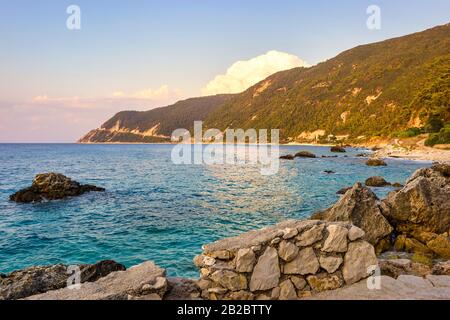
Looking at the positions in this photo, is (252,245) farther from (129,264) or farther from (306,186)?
(306,186)

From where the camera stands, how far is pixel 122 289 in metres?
7.12

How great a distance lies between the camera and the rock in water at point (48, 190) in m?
29.8

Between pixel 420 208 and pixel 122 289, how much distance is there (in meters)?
14.0

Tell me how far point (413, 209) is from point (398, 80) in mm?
183347

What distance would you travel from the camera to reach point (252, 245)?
782 cm

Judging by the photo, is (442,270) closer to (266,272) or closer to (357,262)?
(357,262)

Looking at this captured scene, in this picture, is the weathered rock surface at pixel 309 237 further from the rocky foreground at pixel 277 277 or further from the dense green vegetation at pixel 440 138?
the dense green vegetation at pixel 440 138

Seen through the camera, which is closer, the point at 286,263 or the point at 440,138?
the point at 286,263

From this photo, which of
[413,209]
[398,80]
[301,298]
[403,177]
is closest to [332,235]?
[301,298]

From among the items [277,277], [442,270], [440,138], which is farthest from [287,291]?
[440,138]

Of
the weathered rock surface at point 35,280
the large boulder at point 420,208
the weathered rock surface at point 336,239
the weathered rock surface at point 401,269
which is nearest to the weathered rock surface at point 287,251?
the weathered rock surface at point 336,239

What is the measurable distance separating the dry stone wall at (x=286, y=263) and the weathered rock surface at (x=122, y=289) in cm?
109

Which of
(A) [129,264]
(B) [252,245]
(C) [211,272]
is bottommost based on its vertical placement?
(A) [129,264]

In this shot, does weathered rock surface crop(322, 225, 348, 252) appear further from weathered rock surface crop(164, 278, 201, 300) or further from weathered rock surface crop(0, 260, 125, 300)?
weathered rock surface crop(0, 260, 125, 300)
